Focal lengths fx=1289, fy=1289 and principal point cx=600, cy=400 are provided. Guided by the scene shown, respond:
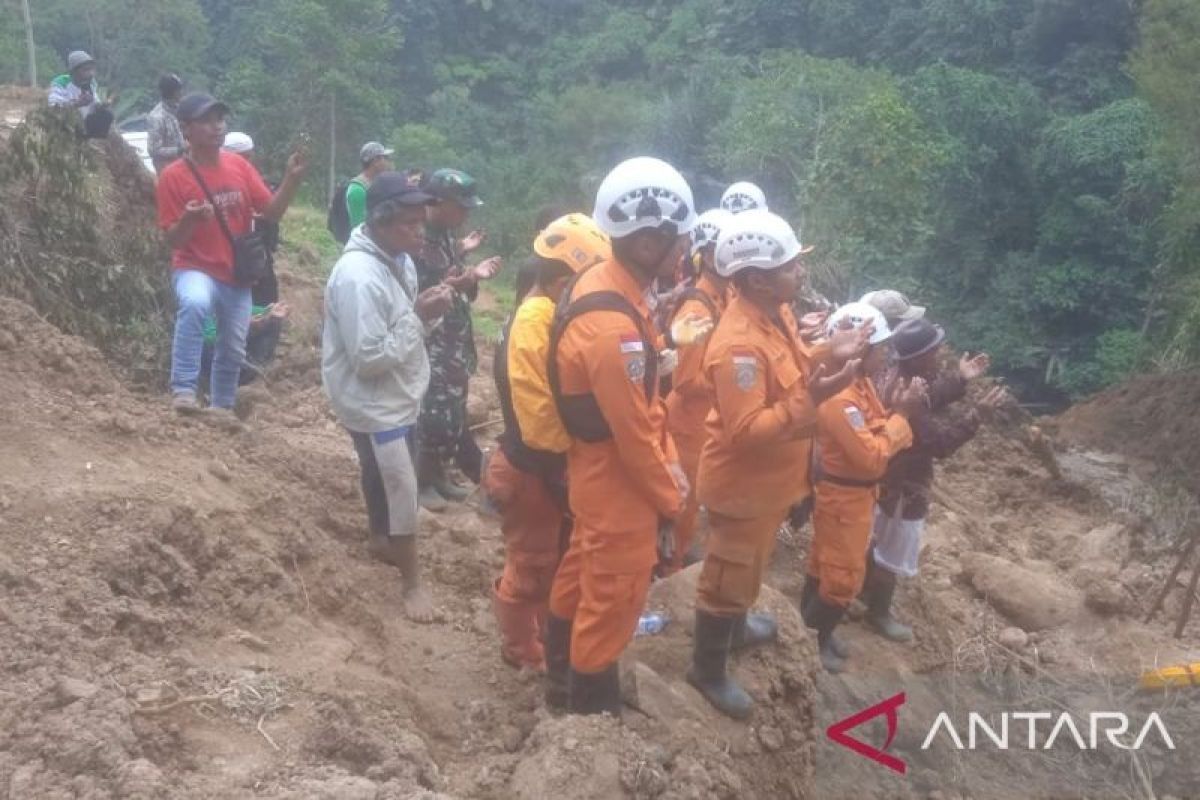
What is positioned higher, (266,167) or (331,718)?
(331,718)

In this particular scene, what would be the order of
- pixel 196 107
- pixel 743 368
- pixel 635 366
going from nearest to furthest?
1. pixel 635 366
2. pixel 743 368
3. pixel 196 107

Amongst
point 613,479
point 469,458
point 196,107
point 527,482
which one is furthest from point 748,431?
point 196,107

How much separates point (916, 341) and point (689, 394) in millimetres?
1019

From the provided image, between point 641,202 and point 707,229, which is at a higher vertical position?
point 641,202

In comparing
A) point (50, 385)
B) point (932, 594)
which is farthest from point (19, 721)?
point (932, 594)

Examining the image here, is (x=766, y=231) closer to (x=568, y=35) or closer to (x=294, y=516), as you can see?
(x=294, y=516)

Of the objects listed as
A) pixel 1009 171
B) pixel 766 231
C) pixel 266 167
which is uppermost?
pixel 766 231

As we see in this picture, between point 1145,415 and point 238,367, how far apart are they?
36.9 ft

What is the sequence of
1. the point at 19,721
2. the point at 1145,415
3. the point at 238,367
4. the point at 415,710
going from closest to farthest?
1. the point at 19,721
2. the point at 415,710
3. the point at 238,367
4. the point at 1145,415

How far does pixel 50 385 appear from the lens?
5383mm

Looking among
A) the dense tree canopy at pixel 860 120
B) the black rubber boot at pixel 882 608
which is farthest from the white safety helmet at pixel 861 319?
the dense tree canopy at pixel 860 120

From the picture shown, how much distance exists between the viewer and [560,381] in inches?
154

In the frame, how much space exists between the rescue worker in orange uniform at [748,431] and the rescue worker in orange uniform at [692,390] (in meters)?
0.64

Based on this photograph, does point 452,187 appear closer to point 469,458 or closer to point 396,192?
point 396,192
